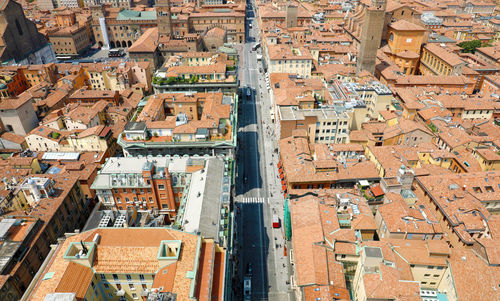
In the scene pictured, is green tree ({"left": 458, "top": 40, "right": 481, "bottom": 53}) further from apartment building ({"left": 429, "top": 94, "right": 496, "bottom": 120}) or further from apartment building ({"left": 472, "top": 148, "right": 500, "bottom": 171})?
apartment building ({"left": 472, "top": 148, "right": 500, "bottom": 171})

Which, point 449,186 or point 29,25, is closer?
point 449,186

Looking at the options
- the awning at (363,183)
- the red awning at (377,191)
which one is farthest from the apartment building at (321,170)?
the red awning at (377,191)

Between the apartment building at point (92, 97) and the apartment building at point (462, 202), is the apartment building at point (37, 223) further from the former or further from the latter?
the apartment building at point (462, 202)

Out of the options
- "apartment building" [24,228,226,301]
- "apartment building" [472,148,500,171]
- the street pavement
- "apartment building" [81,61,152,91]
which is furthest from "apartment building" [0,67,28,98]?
"apartment building" [472,148,500,171]

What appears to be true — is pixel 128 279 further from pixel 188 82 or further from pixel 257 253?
pixel 188 82

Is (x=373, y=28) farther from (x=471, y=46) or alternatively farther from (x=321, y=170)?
(x=321, y=170)

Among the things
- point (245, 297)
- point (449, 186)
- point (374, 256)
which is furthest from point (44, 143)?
point (449, 186)

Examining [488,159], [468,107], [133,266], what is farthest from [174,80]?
[468,107]
